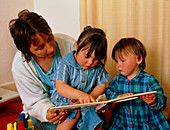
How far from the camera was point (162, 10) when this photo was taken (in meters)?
1.42

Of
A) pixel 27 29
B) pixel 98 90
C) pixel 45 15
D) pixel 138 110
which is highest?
pixel 45 15

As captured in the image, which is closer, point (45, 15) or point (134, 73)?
point (134, 73)

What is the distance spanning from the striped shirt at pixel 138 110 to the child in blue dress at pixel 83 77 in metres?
0.15

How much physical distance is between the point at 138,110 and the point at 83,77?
381 mm

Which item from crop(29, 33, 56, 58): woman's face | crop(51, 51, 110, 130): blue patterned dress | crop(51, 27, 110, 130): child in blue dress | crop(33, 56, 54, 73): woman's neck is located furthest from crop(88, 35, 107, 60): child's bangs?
crop(33, 56, 54, 73): woman's neck

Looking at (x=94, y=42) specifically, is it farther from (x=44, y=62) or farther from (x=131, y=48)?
(x=44, y=62)

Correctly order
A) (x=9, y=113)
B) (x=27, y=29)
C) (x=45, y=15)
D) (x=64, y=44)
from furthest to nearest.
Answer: (x=45, y=15), (x=9, y=113), (x=64, y=44), (x=27, y=29)

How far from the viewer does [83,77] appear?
45.3 inches

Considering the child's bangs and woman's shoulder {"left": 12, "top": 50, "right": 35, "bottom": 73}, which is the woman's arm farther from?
the child's bangs

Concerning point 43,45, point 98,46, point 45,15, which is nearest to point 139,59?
point 98,46

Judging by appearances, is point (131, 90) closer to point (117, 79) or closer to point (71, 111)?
point (117, 79)

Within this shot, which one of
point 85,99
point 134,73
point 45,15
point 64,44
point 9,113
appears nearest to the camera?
point 85,99

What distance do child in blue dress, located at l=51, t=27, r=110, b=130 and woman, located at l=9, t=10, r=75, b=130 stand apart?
0.28 feet

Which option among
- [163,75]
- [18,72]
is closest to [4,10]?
[18,72]
